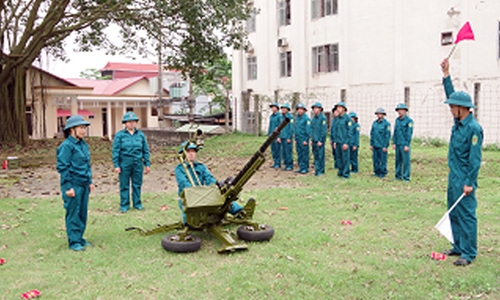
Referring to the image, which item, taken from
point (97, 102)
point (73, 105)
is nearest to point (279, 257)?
point (73, 105)

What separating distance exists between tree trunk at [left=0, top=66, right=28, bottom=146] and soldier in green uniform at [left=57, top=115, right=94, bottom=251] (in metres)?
15.7

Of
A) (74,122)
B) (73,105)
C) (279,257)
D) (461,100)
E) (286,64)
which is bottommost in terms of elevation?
(279,257)

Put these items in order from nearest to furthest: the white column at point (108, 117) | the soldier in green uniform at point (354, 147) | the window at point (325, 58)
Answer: the soldier in green uniform at point (354, 147)
the window at point (325, 58)
the white column at point (108, 117)

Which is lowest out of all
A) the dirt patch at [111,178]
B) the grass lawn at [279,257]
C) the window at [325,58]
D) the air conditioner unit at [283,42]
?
the grass lawn at [279,257]

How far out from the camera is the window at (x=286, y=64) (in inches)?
1059

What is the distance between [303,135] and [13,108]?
45.9 ft

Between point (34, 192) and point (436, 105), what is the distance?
1547 cm

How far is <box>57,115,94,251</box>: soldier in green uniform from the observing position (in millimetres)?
6449

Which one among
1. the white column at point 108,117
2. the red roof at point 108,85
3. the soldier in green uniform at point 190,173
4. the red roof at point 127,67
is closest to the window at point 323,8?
the soldier in green uniform at point 190,173

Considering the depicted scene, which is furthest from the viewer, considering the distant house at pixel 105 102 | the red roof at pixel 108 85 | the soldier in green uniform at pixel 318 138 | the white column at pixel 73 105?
the red roof at pixel 108 85

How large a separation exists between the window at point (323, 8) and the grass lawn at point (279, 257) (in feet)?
53.8

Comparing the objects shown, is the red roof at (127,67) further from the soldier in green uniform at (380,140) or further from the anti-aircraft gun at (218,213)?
the anti-aircraft gun at (218,213)

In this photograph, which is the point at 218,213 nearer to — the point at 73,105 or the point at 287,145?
the point at 287,145

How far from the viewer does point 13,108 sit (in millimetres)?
20938
